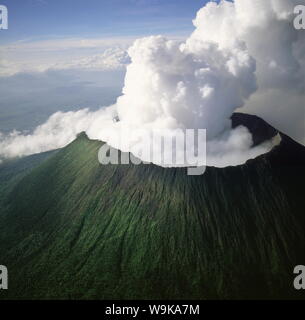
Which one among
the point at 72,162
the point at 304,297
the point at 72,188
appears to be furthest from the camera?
the point at 72,162

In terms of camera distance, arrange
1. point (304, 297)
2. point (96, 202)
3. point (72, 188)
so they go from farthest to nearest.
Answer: point (72, 188) < point (96, 202) < point (304, 297)

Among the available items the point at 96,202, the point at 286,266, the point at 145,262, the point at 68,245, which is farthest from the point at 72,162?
the point at 286,266

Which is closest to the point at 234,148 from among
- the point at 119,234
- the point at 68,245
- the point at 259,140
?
the point at 259,140

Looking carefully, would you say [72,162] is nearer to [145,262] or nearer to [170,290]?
[145,262]

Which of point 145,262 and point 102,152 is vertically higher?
point 102,152

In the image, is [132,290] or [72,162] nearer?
[132,290]

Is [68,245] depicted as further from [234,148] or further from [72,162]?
[234,148]

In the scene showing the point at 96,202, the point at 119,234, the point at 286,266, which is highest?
the point at 96,202
